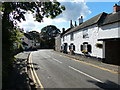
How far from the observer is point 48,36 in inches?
3954

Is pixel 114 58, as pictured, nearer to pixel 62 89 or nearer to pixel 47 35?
pixel 62 89

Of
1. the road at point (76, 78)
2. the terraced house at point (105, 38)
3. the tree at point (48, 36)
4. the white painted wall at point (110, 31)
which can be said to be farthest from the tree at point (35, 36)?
the road at point (76, 78)

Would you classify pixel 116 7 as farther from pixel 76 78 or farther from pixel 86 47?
pixel 76 78

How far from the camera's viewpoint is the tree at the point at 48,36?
8756 centimetres

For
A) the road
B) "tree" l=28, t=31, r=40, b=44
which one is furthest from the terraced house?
"tree" l=28, t=31, r=40, b=44

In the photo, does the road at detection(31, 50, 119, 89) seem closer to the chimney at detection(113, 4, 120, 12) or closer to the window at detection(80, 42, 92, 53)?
the window at detection(80, 42, 92, 53)

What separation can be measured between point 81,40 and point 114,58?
9826 millimetres

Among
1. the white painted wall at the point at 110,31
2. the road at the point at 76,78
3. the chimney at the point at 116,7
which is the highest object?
the chimney at the point at 116,7

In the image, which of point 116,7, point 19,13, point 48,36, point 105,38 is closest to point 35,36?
point 48,36

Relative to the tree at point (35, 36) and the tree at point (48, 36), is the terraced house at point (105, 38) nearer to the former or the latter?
the tree at point (48, 36)

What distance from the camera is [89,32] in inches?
916

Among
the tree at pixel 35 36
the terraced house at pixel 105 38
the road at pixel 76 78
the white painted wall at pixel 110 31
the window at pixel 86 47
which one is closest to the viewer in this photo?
the road at pixel 76 78

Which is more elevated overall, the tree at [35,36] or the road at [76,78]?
the tree at [35,36]

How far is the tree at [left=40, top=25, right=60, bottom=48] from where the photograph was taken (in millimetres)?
87562
